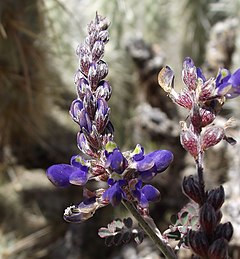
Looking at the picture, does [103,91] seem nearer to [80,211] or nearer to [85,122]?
[85,122]

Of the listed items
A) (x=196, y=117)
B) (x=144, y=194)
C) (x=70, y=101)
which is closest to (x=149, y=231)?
(x=144, y=194)

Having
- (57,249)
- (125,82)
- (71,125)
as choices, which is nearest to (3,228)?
(57,249)

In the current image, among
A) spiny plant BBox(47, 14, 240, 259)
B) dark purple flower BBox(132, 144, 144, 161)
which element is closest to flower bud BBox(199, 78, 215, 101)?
spiny plant BBox(47, 14, 240, 259)

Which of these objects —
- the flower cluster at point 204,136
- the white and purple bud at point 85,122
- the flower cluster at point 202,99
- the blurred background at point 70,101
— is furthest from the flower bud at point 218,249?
the blurred background at point 70,101

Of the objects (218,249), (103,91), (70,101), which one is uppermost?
(70,101)

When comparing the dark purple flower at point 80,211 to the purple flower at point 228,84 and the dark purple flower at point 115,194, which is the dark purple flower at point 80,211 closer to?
the dark purple flower at point 115,194

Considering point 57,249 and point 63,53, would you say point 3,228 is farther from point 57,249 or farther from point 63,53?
point 63,53
